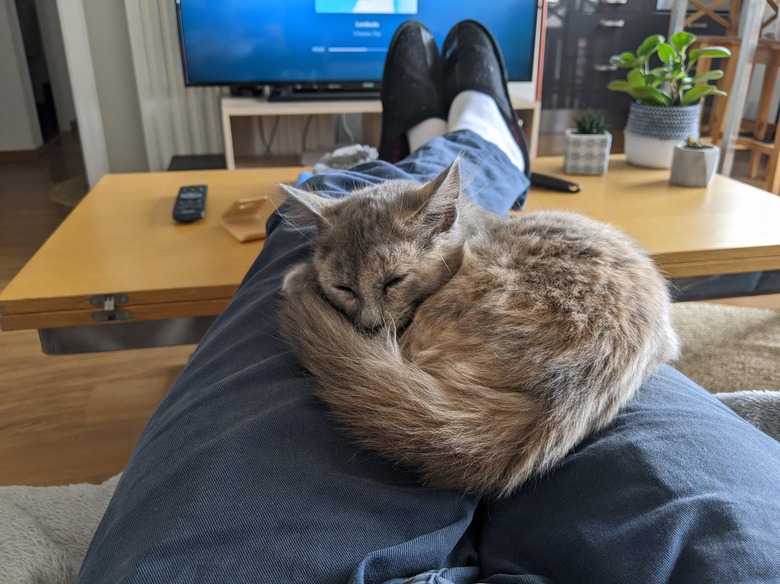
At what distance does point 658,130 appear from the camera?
1670mm

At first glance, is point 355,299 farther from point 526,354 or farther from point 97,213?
point 97,213

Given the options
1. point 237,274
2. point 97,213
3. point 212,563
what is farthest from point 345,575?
point 97,213

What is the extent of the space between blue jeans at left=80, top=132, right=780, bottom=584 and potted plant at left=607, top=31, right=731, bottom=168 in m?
1.29

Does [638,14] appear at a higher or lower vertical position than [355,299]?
higher

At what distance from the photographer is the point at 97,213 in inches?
55.1

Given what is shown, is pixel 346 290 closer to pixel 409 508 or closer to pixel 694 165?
pixel 409 508

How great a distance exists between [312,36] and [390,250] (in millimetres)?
2218

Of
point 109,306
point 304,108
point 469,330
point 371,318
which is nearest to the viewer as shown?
point 469,330

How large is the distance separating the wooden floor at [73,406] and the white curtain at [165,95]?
3.38 ft

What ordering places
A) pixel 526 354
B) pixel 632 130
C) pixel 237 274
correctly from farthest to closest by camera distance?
pixel 632 130
pixel 237 274
pixel 526 354

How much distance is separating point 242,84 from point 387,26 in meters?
0.70

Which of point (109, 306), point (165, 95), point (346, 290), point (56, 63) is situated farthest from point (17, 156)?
point (346, 290)

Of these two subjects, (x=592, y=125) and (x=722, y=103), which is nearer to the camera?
(x=592, y=125)

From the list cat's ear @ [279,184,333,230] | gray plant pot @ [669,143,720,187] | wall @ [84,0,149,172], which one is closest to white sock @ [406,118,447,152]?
gray plant pot @ [669,143,720,187]
